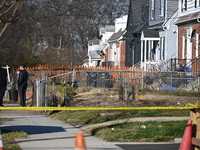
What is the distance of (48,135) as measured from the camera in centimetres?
1263

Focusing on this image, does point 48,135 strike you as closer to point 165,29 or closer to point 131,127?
point 131,127

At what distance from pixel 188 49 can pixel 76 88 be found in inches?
391

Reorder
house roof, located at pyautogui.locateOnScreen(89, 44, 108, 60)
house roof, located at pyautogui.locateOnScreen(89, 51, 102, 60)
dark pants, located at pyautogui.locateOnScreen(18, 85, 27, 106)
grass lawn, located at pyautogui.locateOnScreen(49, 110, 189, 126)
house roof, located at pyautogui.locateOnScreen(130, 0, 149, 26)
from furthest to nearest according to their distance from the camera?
1. house roof, located at pyautogui.locateOnScreen(89, 51, 102, 60)
2. house roof, located at pyautogui.locateOnScreen(89, 44, 108, 60)
3. house roof, located at pyautogui.locateOnScreen(130, 0, 149, 26)
4. dark pants, located at pyautogui.locateOnScreen(18, 85, 27, 106)
5. grass lawn, located at pyautogui.locateOnScreen(49, 110, 189, 126)

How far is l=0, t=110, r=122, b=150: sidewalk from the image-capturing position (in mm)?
10867

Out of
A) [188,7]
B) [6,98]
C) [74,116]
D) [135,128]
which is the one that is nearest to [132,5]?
[188,7]

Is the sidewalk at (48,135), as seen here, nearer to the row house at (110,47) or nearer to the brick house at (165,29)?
the brick house at (165,29)

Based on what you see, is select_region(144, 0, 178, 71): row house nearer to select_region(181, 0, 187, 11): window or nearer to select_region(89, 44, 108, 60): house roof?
select_region(181, 0, 187, 11): window

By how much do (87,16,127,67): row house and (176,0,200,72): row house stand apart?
591 inches

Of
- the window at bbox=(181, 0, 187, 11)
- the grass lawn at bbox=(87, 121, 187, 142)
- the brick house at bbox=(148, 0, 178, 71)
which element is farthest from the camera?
the brick house at bbox=(148, 0, 178, 71)

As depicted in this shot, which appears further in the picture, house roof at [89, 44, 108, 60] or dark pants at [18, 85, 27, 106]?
house roof at [89, 44, 108, 60]

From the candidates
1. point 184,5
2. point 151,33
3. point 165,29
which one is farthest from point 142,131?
point 151,33

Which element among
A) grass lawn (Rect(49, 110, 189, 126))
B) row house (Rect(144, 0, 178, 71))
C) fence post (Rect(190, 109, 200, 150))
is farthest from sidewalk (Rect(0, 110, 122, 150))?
row house (Rect(144, 0, 178, 71))

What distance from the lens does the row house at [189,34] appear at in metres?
30.6

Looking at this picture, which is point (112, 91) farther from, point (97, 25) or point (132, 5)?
point (97, 25)
